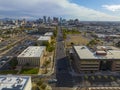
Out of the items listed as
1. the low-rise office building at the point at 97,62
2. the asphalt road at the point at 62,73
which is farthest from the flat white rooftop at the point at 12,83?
the low-rise office building at the point at 97,62

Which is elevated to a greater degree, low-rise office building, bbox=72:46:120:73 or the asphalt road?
low-rise office building, bbox=72:46:120:73

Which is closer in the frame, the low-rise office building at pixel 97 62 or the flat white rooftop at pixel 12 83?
the flat white rooftop at pixel 12 83

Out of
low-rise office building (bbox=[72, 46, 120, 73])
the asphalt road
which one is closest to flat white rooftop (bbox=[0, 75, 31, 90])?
the asphalt road

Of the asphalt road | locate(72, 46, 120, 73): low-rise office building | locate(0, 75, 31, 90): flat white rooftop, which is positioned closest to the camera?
locate(0, 75, 31, 90): flat white rooftop

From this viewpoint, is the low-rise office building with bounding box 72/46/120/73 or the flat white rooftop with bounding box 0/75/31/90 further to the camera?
the low-rise office building with bounding box 72/46/120/73

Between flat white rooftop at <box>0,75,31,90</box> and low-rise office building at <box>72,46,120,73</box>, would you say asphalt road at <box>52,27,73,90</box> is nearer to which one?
low-rise office building at <box>72,46,120,73</box>

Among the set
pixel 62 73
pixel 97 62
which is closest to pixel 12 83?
pixel 62 73

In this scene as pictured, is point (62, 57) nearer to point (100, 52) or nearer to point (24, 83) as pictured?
point (100, 52)

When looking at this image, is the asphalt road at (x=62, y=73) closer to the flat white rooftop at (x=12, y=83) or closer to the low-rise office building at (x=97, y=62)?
the low-rise office building at (x=97, y=62)
